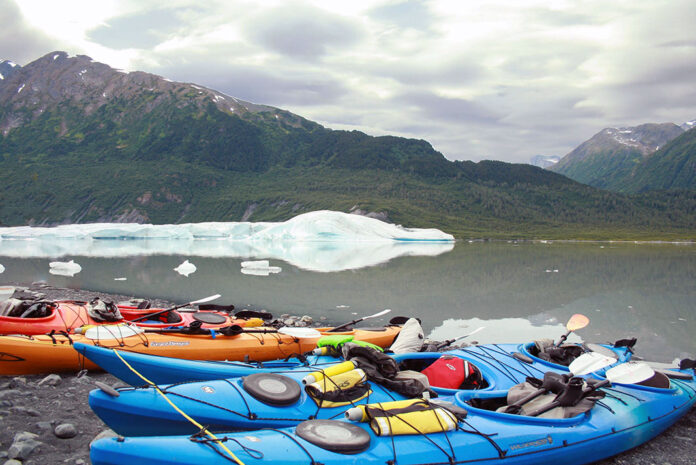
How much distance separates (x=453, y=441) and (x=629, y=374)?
9.35 ft

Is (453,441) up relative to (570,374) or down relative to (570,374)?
down

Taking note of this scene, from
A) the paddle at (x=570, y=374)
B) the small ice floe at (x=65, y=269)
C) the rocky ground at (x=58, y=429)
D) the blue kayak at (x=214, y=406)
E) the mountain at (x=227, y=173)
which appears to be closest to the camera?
the blue kayak at (x=214, y=406)

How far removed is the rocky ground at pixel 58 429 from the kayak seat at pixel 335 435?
6.81 feet

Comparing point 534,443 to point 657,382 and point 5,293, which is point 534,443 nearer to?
point 657,382

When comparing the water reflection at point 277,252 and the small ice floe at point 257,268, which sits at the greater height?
the small ice floe at point 257,268

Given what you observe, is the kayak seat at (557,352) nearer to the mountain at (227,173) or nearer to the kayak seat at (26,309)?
the kayak seat at (26,309)

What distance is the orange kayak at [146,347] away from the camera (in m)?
6.12

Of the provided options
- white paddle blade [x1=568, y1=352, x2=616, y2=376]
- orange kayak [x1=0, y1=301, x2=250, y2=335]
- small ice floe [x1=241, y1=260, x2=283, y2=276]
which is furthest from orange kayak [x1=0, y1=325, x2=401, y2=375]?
small ice floe [x1=241, y1=260, x2=283, y2=276]

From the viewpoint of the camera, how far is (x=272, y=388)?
422 cm

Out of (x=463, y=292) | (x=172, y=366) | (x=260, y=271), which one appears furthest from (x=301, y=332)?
(x=260, y=271)

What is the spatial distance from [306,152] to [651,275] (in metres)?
127

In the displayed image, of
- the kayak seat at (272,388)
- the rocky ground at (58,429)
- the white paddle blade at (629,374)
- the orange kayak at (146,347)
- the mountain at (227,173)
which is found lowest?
the rocky ground at (58,429)

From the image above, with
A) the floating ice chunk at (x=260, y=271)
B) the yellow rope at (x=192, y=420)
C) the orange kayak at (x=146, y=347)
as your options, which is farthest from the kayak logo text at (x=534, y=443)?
the floating ice chunk at (x=260, y=271)

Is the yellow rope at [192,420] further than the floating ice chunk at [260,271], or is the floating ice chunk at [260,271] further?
the floating ice chunk at [260,271]
